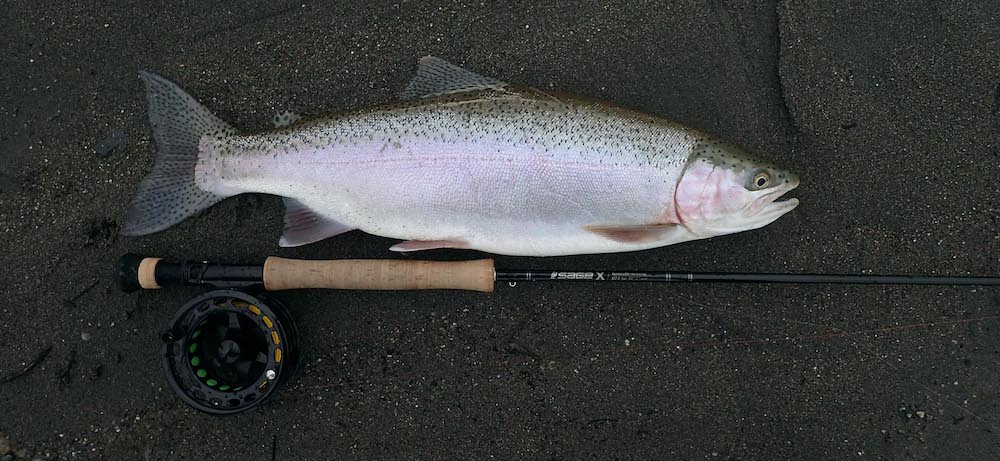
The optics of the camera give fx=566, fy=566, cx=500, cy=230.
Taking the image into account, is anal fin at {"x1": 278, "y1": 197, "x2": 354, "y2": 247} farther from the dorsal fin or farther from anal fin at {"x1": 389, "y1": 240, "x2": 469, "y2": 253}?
the dorsal fin

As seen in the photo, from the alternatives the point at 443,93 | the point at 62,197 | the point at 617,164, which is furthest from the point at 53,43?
the point at 617,164

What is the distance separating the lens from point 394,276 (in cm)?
228

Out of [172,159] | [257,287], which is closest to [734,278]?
[257,287]

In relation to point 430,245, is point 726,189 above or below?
above

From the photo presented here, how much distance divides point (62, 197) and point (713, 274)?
9.43 feet

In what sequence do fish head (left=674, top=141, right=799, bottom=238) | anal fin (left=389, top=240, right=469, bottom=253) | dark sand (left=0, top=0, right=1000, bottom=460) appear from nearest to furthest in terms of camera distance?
fish head (left=674, top=141, right=799, bottom=238), anal fin (left=389, top=240, right=469, bottom=253), dark sand (left=0, top=0, right=1000, bottom=460)

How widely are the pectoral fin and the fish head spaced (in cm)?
8

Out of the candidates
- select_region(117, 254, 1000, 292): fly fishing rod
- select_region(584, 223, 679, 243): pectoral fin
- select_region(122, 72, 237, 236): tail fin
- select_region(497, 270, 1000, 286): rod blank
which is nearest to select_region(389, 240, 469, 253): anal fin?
select_region(117, 254, 1000, 292): fly fishing rod

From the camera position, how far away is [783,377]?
98.3 inches

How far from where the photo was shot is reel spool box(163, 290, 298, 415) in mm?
2240

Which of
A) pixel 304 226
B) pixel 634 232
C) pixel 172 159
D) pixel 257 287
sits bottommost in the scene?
pixel 257 287

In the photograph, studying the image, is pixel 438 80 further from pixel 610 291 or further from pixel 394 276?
pixel 610 291

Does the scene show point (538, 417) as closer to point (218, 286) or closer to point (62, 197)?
point (218, 286)

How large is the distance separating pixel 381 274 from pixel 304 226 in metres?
0.39
